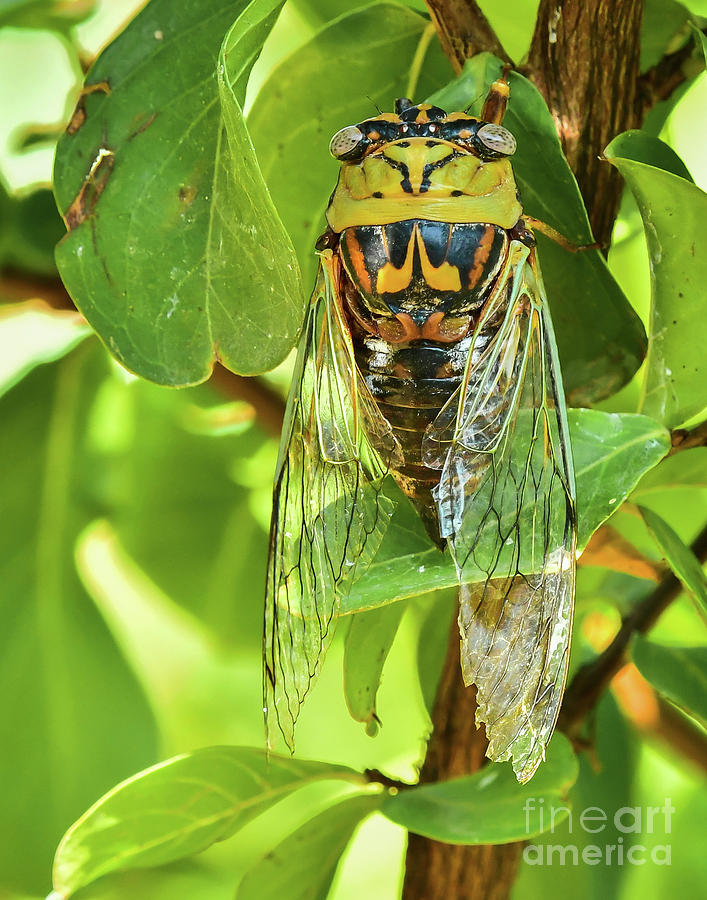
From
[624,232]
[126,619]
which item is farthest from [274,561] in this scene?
[126,619]

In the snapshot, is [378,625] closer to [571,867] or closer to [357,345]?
[357,345]

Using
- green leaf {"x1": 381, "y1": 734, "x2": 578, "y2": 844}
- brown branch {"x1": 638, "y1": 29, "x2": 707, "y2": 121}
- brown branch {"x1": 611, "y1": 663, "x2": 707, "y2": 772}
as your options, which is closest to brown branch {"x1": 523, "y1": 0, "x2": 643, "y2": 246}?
brown branch {"x1": 638, "y1": 29, "x2": 707, "y2": 121}

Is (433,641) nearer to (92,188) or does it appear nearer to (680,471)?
(680,471)

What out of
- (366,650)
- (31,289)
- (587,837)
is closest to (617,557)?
(366,650)

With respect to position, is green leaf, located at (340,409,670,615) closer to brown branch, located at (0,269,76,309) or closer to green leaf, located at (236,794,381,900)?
green leaf, located at (236,794,381,900)

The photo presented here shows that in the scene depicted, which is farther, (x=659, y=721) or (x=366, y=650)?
(x=659, y=721)

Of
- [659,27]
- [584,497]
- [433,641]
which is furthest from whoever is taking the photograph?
[433,641]
